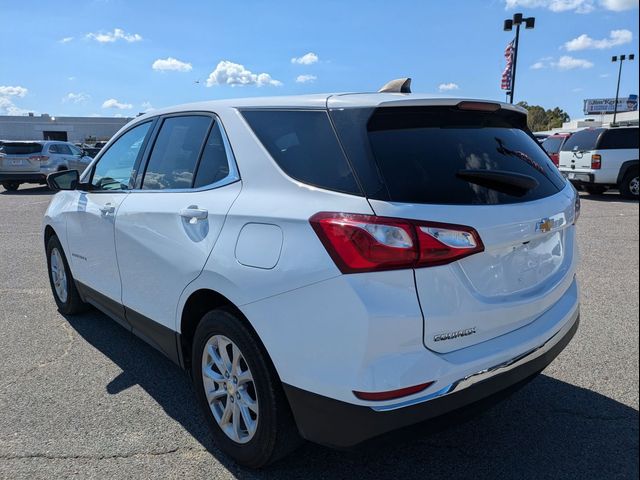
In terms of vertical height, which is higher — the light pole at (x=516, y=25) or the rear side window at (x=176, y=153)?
the light pole at (x=516, y=25)

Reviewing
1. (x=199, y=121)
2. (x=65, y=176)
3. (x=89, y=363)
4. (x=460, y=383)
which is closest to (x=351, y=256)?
Answer: (x=460, y=383)

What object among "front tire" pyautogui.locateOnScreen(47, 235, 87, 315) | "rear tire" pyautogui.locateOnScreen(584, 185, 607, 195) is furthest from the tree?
"front tire" pyautogui.locateOnScreen(47, 235, 87, 315)

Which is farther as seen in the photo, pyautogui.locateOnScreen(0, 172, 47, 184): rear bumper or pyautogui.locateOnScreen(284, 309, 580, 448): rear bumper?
pyautogui.locateOnScreen(0, 172, 47, 184): rear bumper

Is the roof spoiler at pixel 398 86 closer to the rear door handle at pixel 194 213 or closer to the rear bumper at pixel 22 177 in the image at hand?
the rear door handle at pixel 194 213

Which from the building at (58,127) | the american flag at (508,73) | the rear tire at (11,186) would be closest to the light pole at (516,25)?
the american flag at (508,73)

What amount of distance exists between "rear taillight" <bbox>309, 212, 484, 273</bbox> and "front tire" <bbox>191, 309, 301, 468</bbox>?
0.69 m

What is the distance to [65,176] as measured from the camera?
15.1ft

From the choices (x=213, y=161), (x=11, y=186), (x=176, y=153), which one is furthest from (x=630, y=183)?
(x=11, y=186)

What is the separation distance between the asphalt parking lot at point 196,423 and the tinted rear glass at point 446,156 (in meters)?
0.63

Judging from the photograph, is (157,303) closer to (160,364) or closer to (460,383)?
(160,364)

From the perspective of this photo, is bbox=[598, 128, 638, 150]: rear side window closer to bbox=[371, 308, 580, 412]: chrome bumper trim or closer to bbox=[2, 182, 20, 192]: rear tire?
bbox=[371, 308, 580, 412]: chrome bumper trim

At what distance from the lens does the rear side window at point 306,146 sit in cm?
222

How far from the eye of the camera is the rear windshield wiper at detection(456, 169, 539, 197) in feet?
7.57

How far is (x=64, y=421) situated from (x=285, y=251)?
1973 millimetres
